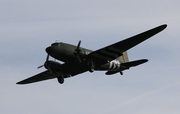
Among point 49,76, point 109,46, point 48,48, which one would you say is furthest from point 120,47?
point 49,76

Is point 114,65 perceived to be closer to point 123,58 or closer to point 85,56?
point 123,58

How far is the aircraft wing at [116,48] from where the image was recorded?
40.4m

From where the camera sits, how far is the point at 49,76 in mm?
49781

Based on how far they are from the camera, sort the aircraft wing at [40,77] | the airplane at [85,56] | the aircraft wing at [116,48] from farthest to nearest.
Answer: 1. the aircraft wing at [40,77]
2. the airplane at [85,56]
3. the aircraft wing at [116,48]

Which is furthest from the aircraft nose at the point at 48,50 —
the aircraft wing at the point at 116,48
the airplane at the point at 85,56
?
the aircraft wing at the point at 116,48

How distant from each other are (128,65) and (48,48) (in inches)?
380

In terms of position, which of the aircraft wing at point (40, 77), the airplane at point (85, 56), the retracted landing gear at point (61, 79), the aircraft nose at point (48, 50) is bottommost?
the retracted landing gear at point (61, 79)

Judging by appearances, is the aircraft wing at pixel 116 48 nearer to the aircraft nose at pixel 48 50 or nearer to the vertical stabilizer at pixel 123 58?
the aircraft nose at pixel 48 50

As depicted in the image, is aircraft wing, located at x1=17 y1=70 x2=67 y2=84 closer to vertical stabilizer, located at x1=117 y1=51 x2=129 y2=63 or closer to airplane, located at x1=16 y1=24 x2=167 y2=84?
airplane, located at x1=16 y1=24 x2=167 y2=84

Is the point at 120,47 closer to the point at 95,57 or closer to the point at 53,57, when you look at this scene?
the point at 95,57

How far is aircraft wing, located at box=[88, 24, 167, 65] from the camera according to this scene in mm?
40438

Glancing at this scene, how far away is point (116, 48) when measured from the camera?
4216 centimetres

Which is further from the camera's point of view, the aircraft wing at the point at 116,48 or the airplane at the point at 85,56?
the airplane at the point at 85,56

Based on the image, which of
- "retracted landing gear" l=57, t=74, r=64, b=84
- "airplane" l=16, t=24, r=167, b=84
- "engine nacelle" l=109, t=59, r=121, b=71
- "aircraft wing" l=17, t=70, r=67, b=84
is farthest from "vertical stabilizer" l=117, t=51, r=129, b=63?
"aircraft wing" l=17, t=70, r=67, b=84
